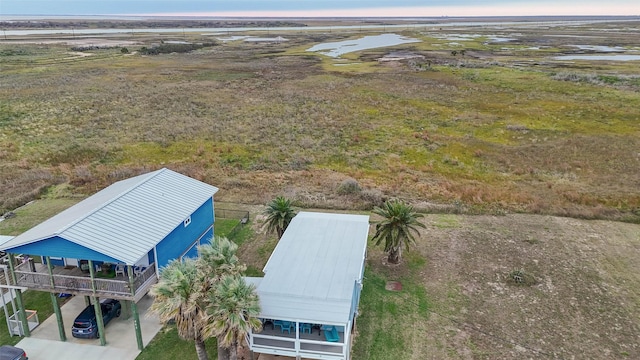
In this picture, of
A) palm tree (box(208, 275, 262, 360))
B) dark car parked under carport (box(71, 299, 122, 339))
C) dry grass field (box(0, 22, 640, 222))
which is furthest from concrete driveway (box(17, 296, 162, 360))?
dry grass field (box(0, 22, 640, 222))

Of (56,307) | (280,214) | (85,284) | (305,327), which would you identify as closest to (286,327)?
(305,327)

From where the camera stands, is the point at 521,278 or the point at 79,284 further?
the point at 521,278

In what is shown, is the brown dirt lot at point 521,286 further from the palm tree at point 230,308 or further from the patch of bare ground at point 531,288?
the palm tree at point 230,308

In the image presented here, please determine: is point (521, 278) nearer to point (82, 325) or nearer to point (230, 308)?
point (230, 308)

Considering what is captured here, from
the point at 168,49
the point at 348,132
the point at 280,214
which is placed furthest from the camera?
the point at 168,49

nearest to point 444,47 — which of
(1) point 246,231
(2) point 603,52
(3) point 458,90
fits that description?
(2) point 603,52

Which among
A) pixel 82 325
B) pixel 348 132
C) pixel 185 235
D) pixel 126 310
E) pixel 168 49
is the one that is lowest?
pixel 126 310
